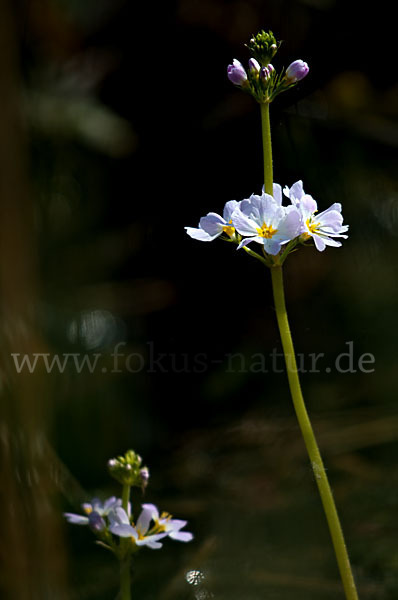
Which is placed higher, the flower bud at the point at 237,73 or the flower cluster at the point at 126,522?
the flower bud at the point at 237,73

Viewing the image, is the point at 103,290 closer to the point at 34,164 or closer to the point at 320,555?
the point at 34,164

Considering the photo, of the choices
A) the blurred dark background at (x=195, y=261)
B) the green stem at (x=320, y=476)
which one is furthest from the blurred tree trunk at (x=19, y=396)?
the green stem at (x=320, y=476)

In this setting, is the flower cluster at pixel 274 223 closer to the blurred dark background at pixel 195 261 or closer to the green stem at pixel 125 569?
the green stem at pixel 125 569

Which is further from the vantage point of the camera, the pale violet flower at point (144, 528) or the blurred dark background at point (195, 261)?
the blurred dark background at point (195, 261)

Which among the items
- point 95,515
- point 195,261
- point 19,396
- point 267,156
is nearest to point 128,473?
point 95,515

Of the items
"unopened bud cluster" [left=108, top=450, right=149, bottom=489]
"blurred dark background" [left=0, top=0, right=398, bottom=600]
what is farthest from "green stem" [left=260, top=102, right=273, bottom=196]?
"blurred dark background" [left=0, top=0, right=398, bottom=600]

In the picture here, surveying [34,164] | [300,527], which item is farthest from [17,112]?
[300,527]

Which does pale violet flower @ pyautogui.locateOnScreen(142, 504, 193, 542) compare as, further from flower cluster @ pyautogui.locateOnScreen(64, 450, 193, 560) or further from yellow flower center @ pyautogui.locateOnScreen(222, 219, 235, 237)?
yellow flower center @ pyautogui.locateOnScreen(222, 219, 235, 237)
